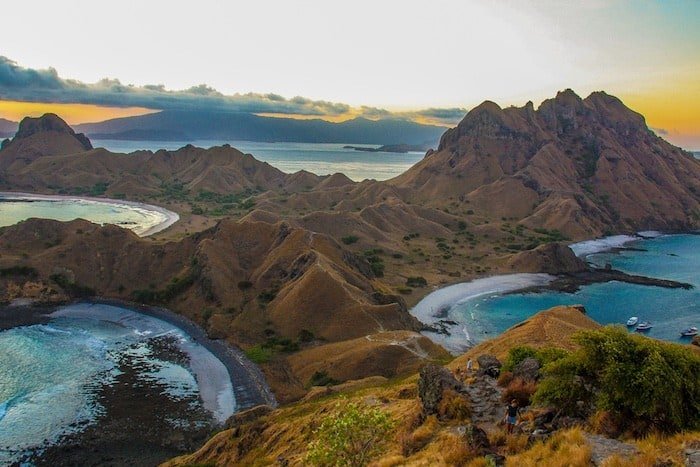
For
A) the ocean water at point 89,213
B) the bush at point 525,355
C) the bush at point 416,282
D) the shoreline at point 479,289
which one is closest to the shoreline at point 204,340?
the shoreline at point 479,289

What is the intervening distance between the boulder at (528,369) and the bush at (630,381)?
3505 millimetres

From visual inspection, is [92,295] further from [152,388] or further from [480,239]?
[480,239]

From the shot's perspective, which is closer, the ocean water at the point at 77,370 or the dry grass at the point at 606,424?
the dry grass at the point at 606,424

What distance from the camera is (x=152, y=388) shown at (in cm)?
5666

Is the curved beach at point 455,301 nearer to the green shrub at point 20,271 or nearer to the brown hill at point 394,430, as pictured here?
the brown hill at point 394,430

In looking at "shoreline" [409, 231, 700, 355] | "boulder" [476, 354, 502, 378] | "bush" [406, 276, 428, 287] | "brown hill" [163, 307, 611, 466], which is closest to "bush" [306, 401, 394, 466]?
"brown hill" [163, 307, 611, 466]

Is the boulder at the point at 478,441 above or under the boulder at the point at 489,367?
above

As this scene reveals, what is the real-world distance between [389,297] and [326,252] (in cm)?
1631

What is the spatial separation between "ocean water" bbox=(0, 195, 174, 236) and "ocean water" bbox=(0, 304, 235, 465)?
78807 mm

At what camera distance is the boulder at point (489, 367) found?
27.0 metres

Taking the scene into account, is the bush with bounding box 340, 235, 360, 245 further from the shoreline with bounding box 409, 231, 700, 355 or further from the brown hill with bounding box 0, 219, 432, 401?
the shoreline with bounding box 409, 231, 700, 355

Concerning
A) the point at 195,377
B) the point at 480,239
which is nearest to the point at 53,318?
the point at 195,377

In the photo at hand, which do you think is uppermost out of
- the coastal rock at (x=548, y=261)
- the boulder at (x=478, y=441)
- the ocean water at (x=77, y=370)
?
the boulder at (x=478, y=441)

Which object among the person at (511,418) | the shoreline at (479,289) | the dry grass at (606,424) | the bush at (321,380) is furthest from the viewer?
the shoreline at (479,289)
